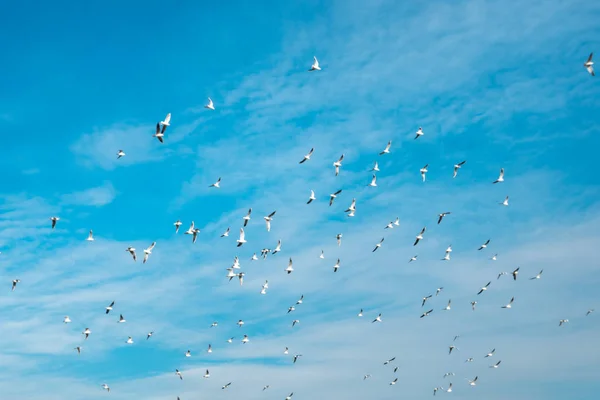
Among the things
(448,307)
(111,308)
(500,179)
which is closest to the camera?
(500,179)

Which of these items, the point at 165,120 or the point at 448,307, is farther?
the point at 448,307

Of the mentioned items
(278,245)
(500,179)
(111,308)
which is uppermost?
(500,179)

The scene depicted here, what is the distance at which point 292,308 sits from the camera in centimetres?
12012

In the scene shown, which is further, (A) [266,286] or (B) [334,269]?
(A) [266,286]

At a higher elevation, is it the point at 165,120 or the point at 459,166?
the point at 459,166

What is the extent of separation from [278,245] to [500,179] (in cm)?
3456

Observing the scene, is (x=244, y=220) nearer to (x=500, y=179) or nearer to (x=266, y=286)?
(x=266, y=286)

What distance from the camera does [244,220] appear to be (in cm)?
9388

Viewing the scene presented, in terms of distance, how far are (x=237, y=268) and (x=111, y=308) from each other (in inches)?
822

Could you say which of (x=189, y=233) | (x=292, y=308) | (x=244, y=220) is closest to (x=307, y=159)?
(x=244, y=220)

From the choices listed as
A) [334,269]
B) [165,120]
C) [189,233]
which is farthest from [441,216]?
[165,120]

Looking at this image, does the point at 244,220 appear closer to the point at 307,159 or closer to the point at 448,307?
the point at 307,159

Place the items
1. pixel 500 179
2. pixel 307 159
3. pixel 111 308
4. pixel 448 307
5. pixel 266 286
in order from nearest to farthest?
pixel 307 159, pixel 500 179, pixel 111 308, pixel 266 286, pixel 448 307

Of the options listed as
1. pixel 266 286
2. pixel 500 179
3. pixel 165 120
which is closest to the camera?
pixel 165 120
